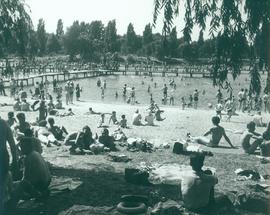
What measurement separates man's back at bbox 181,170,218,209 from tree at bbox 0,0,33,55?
578 centimetres

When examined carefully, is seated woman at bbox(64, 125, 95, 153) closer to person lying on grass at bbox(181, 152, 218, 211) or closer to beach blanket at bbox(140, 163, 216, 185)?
beach blanket at bbox(140, 163, 216, 185)

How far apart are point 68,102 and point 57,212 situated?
929 inches

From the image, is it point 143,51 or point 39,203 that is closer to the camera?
point 39,203

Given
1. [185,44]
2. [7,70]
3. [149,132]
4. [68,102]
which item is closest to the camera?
[185,44]

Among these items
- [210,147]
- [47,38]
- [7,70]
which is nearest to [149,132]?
[210,147]

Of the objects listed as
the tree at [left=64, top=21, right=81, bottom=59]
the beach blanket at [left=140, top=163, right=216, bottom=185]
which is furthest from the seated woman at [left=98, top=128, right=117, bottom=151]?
the tree at [left=64, top=21, right=81, bottom=59]

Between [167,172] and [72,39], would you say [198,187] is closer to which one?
[167,172]

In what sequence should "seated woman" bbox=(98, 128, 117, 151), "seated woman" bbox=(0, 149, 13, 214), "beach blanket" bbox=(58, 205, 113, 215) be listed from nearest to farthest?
"seated woman" bbox=(0, 149, 13, 214)
"beach blanket" bbox=(58, 205, 113, 215)
"seated woman" bbox=(98, 128, 117, 151)

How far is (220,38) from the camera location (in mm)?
7148

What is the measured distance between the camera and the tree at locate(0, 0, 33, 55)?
10.6 meters

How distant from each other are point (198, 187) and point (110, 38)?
4774 inches

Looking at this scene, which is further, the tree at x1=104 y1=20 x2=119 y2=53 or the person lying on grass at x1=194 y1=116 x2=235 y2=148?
the tree at x1=104 y1=20 x2=119 y2=53

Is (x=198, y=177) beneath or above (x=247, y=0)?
beneath

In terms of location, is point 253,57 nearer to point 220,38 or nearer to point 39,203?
point 220,38
